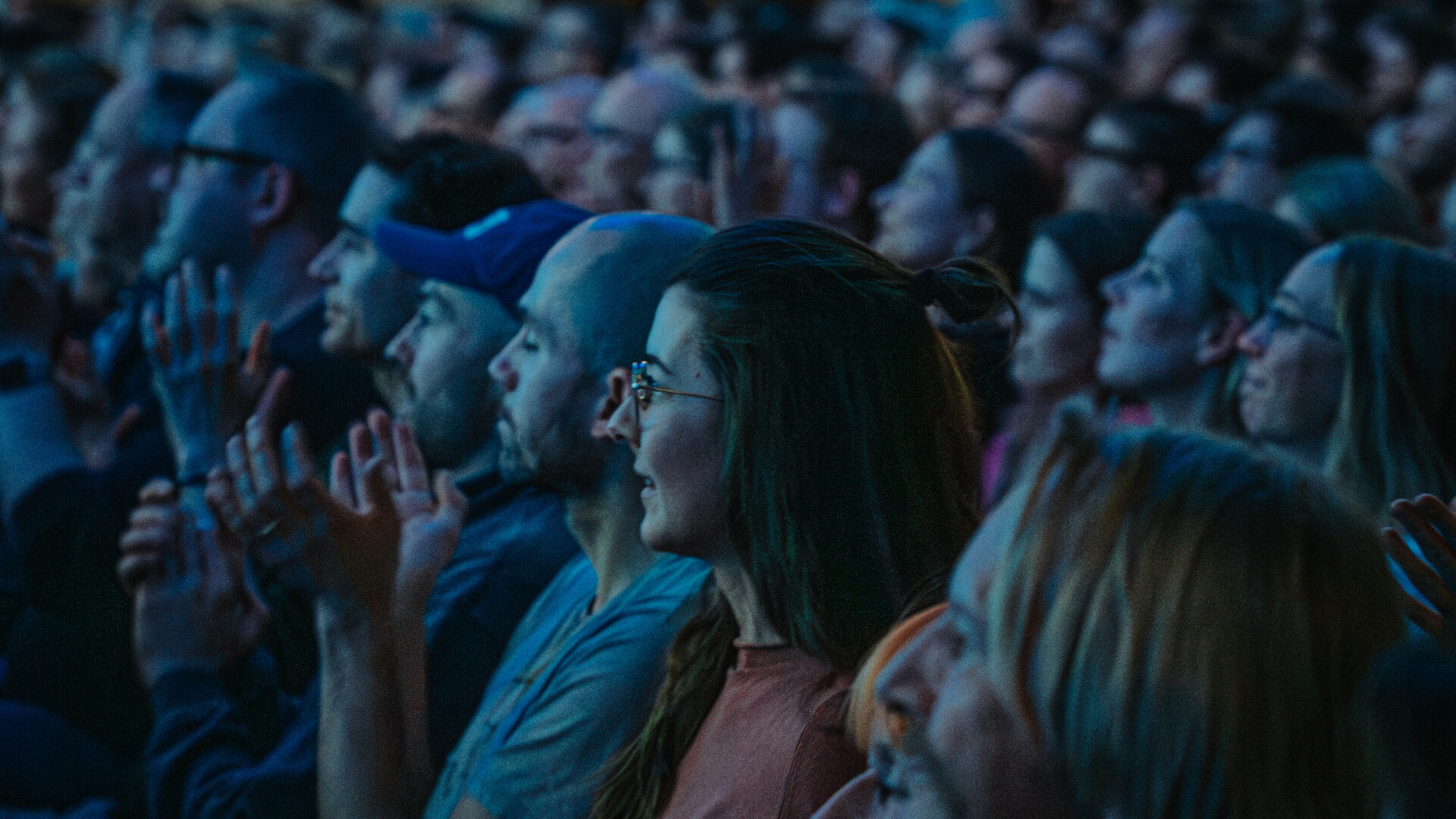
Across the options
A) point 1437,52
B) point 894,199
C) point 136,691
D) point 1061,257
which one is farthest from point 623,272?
point 1437,52

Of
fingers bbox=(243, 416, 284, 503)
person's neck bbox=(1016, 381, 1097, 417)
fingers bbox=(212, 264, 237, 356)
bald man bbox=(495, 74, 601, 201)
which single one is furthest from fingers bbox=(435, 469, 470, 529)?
bald man bbox=(495, 74, 601, 201)

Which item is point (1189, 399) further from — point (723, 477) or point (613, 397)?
point (723, 477)

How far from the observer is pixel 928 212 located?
Answer: 13.2 feet

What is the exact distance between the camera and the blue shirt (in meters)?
1.97

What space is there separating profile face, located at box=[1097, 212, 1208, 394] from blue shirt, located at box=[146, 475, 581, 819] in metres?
1.48

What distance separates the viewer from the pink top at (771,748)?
1.39 meters

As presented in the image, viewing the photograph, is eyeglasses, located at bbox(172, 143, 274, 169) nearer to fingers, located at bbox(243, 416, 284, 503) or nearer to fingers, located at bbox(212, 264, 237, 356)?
fingers, located at bbox(212, 264, 237, 356)

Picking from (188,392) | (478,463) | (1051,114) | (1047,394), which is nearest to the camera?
(478,463)

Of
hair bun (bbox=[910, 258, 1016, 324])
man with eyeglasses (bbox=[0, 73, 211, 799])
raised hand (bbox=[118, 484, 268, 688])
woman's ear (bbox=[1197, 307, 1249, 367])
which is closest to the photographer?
hair bun (bbox=[910, 258, 1016, 324])

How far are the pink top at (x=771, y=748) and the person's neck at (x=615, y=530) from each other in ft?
1.17

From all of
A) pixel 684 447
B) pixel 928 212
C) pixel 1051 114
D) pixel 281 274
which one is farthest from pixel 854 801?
pixel 1051 114

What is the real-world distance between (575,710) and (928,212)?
106 inches

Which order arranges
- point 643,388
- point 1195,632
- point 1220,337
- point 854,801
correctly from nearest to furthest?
point 1195,632 → point 854,801 → point 643,388 → point 1220,337

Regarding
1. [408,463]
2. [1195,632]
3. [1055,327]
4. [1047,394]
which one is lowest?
[1047,394]
